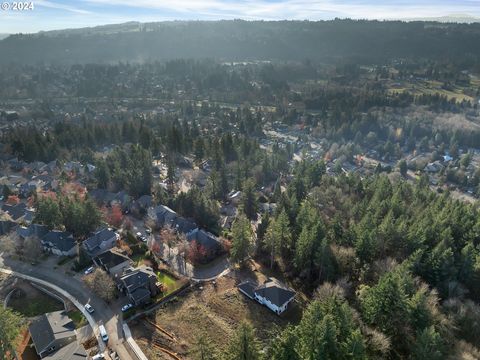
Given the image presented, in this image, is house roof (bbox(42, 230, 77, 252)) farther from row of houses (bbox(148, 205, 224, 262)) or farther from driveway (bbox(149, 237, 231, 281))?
row of houses (bbox(148, 205, 224, 262))

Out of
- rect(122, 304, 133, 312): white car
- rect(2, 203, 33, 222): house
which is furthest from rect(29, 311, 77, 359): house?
rect(2, 203, 33, 222): house

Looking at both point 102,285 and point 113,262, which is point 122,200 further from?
point 102,285

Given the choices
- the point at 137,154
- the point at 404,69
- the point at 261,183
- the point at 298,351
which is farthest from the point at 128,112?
the point at 404,69

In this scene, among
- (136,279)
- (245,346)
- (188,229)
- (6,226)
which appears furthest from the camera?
(6,226)

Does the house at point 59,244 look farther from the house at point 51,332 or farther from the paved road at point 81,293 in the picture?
the house at point 51,332

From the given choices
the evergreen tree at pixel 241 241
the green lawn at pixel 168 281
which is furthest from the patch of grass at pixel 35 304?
the evergreen tree at pixel 241 241

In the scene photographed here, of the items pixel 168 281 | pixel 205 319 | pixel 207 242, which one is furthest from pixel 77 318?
pixel 207 242

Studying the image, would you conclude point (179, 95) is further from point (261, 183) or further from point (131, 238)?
point (131, 238)
